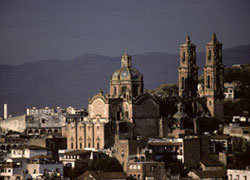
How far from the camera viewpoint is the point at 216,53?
12500 centimetres

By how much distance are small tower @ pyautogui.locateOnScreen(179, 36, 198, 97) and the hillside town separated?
141 millimetres

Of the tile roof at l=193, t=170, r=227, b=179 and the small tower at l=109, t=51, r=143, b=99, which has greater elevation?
the small tower at l=109, t=51, r=143, b=99

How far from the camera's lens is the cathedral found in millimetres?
110312

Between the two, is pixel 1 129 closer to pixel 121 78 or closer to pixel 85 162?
pixel 121 78

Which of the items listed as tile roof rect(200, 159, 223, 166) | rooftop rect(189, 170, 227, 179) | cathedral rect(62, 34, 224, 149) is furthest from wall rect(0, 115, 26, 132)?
rooftop rect(189, 170, 227, 179)

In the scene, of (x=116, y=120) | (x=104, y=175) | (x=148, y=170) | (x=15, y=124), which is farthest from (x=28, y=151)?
(x=15, y=124)

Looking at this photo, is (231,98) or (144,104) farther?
(231,98)

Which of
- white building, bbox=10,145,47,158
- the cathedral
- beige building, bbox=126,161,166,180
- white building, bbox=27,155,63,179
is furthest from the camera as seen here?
the cathedral

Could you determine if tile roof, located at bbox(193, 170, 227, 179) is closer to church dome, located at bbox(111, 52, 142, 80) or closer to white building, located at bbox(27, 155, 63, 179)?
white building, located at bbox(27, 155, 63, 179)

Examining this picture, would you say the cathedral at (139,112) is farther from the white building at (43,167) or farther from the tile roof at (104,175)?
the tile roof at (104,175)

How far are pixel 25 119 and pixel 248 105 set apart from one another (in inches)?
1296

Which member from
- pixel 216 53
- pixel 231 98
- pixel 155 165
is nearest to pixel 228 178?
pixel 155 165

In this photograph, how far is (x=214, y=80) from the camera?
123 m

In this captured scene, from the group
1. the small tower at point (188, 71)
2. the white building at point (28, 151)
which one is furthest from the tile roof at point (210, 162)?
the small tower at point (188, 71)
